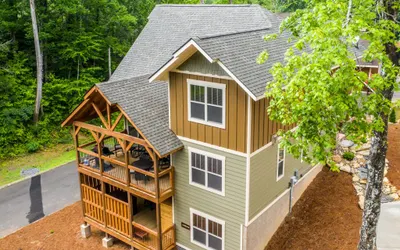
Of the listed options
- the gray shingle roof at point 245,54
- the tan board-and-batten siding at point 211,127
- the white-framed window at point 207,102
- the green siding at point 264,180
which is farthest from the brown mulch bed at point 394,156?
the white-framed window at point 207,102

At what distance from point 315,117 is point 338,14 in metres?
2.54

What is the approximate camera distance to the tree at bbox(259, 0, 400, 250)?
8.35 meters

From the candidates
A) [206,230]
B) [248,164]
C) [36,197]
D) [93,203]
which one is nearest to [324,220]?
[206,230]

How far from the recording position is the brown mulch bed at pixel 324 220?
46.1ft

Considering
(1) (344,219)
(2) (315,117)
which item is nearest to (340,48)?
(2) (315,117)

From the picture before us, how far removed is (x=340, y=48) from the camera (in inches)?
324

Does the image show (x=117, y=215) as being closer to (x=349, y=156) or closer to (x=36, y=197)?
(x=36, y=197)

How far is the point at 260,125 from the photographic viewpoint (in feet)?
41.1

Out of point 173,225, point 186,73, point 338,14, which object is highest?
point 338,14

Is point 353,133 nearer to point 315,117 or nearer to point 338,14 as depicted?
point 315,117

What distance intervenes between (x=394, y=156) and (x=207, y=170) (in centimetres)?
1127

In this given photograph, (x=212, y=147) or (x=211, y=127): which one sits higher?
(x=211, y=127)

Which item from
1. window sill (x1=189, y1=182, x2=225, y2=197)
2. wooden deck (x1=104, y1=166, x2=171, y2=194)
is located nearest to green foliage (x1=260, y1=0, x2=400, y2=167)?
window sill (x1=189, y1=182, x2=225, y2=197)

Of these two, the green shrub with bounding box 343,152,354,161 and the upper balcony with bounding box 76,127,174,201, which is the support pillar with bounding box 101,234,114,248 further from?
the green shrub with bounding box 343,152,354,161
